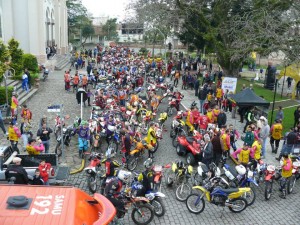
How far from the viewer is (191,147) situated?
41.1 ft

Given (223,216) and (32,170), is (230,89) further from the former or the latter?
(32,170)

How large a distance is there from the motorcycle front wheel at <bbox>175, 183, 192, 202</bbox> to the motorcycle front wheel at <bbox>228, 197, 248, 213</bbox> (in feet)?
4.39

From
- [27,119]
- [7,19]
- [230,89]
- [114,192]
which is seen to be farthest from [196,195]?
[7,19]

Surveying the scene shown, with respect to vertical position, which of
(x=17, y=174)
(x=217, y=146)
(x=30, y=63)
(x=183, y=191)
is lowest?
(x=183, y=191)

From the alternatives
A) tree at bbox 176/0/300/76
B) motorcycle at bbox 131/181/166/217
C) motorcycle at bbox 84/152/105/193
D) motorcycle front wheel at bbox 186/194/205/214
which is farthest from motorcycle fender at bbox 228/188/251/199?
tree at bbox 176/0/300/76

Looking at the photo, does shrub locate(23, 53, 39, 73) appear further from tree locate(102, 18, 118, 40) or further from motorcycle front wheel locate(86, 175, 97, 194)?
tree locate(102, 18, 118, 40)

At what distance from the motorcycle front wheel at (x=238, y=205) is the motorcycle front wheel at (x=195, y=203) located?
2.64 feet

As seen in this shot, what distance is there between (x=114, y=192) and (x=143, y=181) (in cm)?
87

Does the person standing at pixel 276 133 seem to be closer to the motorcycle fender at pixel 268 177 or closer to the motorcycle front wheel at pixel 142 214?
the motorcycle fender at pixel 268 177

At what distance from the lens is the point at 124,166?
11938 mm

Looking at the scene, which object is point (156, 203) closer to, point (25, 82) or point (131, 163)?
point (131, 163)

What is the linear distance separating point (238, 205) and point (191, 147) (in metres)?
3.56

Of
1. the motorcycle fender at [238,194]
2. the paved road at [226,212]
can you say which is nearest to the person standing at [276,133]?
the paved road at [226,212]

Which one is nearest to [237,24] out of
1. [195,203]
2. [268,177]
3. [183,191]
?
[268,177]
